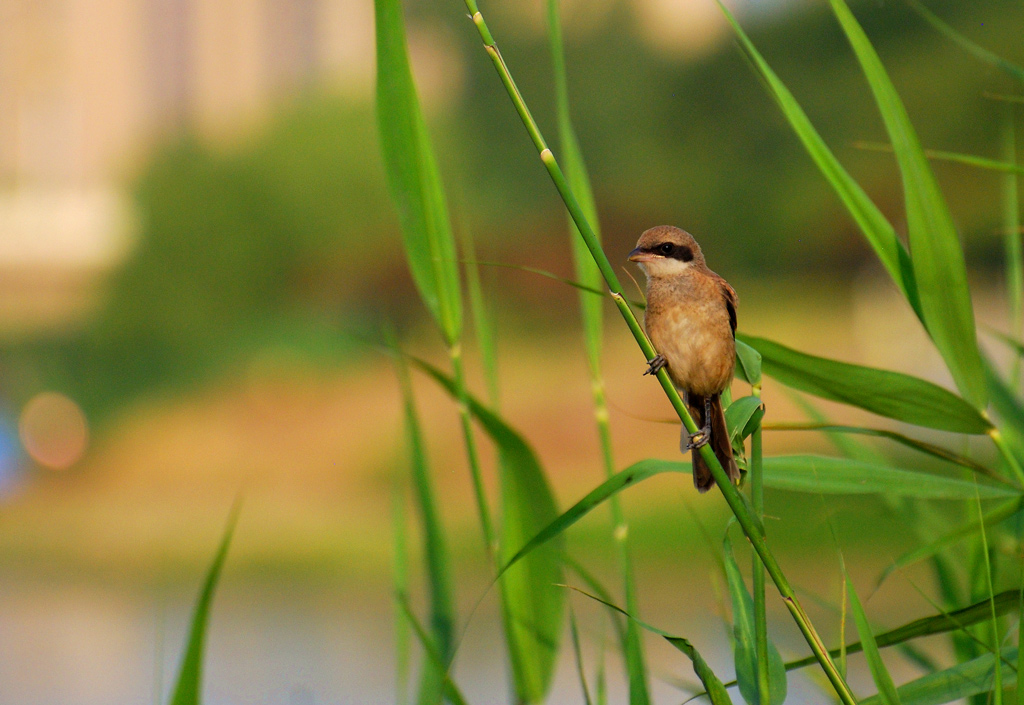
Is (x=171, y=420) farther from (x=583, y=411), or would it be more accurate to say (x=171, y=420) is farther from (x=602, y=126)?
(x=602, y=126)

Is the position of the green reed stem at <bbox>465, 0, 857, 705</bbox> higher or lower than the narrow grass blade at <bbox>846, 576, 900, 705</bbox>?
higher

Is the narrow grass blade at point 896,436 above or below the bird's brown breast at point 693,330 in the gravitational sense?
below

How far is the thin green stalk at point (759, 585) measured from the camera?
1.93ft

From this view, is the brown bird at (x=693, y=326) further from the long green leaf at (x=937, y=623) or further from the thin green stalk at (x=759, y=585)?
the long green leaf at (x=937, y=623)

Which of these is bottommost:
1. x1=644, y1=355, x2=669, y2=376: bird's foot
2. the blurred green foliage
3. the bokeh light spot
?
x1=644, y1=355, x2=669, y2=376: bird's foot

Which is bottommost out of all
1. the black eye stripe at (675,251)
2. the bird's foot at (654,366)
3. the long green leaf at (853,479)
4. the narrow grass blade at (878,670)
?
the narrow grass blade at (878,670)

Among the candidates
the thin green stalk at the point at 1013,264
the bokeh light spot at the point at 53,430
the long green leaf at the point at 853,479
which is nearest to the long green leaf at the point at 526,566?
the long green leaf at the point at 853,479

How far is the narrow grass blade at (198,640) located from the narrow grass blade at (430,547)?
0.23 metres

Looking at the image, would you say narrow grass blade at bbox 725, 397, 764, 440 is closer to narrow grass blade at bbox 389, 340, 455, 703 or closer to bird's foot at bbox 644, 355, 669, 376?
bird's foot at bbox 644, 355, 669, 376

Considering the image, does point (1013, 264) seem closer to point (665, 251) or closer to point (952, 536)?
point (952, 536)

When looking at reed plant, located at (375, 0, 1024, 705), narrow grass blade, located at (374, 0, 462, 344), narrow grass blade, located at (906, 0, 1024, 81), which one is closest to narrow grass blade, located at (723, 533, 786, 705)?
reed plant, located at (375, 0, 1024, 705)

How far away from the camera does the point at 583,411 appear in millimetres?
14250

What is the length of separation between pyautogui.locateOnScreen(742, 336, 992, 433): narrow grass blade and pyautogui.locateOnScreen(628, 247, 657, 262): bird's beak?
0.13 meters

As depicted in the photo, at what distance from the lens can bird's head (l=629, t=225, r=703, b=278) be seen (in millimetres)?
839
